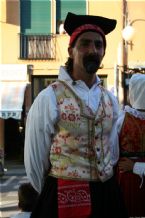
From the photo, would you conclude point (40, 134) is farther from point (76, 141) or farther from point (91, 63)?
point (91, 63)

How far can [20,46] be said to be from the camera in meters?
18.6

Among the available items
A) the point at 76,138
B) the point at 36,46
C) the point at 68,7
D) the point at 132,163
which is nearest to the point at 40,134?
the point at 76,138

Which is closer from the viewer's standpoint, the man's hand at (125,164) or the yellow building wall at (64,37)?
the man's hand at (125,164)

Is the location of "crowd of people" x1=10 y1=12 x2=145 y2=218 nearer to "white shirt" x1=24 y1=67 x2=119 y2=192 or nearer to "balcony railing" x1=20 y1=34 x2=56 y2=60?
"white shirt" x1=24 y1=67 x2=119 y2=192

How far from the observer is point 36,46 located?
1859 centimetres

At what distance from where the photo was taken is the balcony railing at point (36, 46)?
18.6 meters

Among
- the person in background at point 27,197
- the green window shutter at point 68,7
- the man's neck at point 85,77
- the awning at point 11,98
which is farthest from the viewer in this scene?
the green window shutter at point 68,7

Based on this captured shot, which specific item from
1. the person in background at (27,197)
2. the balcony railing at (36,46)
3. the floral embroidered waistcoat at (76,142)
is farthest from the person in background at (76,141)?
the balcony railing at (36,46)

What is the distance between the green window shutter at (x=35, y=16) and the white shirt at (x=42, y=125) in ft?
52.2

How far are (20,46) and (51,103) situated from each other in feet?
52.3

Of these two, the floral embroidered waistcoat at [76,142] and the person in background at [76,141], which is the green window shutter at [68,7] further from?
the floral embroidered waistcoat at [76,142]

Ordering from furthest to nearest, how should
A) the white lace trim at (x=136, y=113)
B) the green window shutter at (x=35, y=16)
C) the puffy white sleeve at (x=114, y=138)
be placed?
the green window shutter at (x=35, y=16), the white lace trim at (x=136, y=113), the puffy white sleeve at (x=114, y=138)

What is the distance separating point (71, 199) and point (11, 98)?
1484 cm

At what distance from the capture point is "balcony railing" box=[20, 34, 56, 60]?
18562 mm
